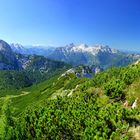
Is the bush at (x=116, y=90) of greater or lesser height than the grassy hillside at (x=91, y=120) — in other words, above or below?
above

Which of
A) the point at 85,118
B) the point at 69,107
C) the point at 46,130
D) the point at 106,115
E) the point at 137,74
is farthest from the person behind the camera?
the point at 137,74

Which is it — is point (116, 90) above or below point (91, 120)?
above

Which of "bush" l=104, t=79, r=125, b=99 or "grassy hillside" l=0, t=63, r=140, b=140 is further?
"bush" l=104, t=79, r=125, b=99

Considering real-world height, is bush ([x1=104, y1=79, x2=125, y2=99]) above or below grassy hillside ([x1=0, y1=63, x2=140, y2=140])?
above

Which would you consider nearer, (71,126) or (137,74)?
(71,126)

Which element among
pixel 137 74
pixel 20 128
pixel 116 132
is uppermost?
pixel 137 74

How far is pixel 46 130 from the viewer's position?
64375 mm

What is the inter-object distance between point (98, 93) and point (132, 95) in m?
25.7

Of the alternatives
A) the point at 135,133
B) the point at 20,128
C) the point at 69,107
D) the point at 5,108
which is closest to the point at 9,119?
the point at 5,108

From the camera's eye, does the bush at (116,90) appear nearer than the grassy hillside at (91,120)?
No

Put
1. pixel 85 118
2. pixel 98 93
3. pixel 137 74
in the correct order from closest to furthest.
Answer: pixel 85 118
pixel 137 74
pixel 98 93

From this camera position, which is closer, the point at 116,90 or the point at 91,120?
the point at 91,120

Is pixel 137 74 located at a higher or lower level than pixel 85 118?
higher

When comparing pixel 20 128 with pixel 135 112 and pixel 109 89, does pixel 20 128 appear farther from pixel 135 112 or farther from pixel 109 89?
pixel 135 112
